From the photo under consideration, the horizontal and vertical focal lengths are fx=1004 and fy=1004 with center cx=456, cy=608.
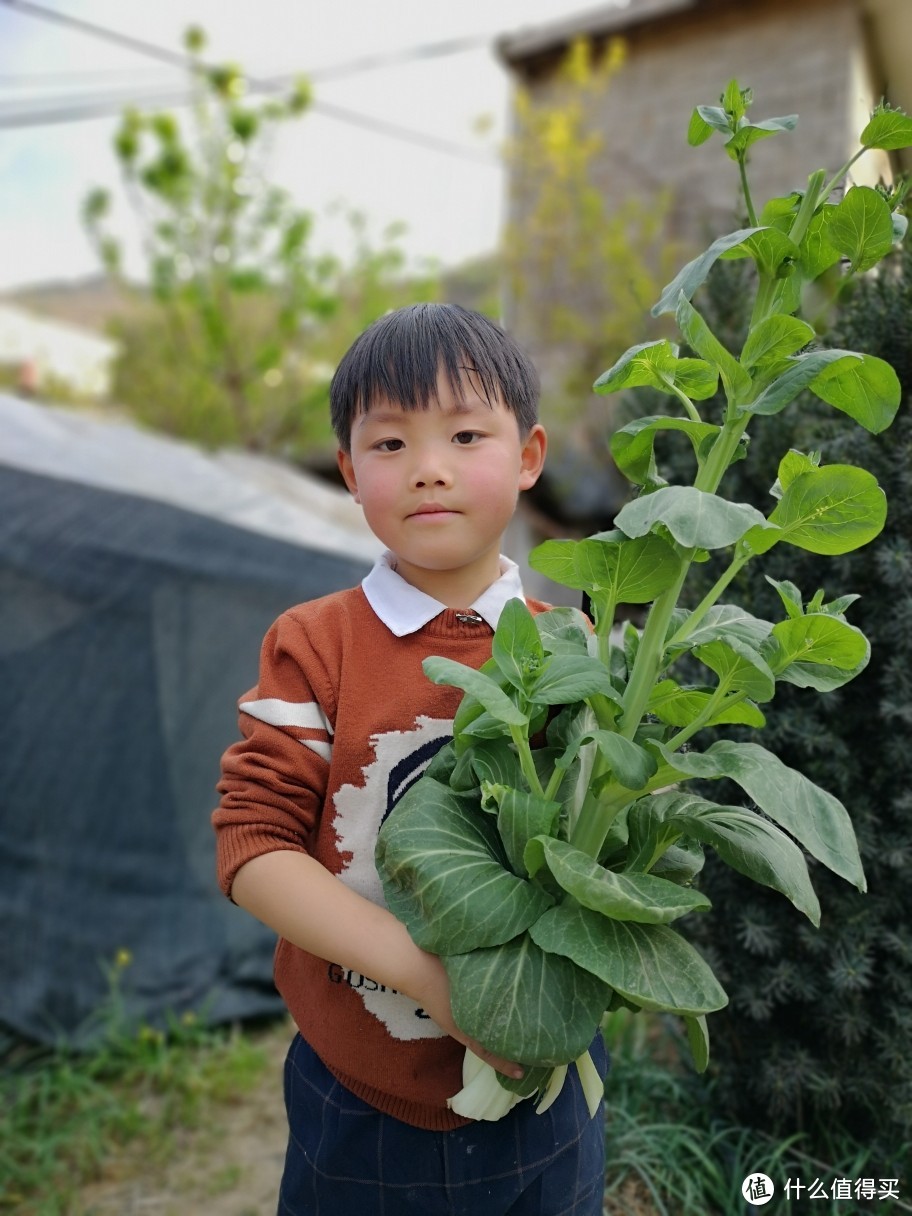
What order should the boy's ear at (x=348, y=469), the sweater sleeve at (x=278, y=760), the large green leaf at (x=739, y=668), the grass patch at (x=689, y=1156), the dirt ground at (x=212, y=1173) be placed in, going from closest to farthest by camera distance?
the large green leaf at (x=739, y=668), the sweater sleeve at (x=278, y=760), the boy's ear at (x=348, y=469), the grass patch at (x=689, y=1156), the dirt ground at (x=212, y=1173)

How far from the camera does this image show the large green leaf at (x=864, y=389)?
0.92 meters

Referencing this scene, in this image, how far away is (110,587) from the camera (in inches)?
102

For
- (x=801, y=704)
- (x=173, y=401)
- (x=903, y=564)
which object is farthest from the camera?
(x=173, y=401)

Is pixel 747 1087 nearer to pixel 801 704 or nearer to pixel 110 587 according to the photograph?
pixel 801 704

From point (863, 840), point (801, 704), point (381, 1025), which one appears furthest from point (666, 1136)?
point (381, 1025)

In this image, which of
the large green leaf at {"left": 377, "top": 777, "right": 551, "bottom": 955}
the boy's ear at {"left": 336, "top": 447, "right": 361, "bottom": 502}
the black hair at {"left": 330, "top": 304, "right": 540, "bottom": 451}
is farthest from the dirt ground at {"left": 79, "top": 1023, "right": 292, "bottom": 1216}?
the black hair at {"left": 330, "top": 304, "right": 540, "bottom": 451}

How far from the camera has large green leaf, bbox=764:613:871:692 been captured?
3.01ft

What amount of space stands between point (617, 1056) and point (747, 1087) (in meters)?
0.33

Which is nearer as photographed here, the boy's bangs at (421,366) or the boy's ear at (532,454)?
the boy's bangs at (421,366)

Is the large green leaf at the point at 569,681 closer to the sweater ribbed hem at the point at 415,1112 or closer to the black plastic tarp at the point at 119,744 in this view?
the sweater ribbed hem at the point at 415,1112

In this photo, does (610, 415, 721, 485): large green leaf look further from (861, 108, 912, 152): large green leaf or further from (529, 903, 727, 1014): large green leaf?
(529, 903, 727, 1014): large green leaf

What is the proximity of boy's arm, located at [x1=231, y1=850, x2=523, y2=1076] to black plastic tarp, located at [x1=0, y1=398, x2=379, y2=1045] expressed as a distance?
1.69m

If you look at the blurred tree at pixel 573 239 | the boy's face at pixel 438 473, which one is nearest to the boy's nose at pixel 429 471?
the boy's face at pixel 438 473

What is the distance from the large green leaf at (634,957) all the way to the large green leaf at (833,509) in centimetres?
39
